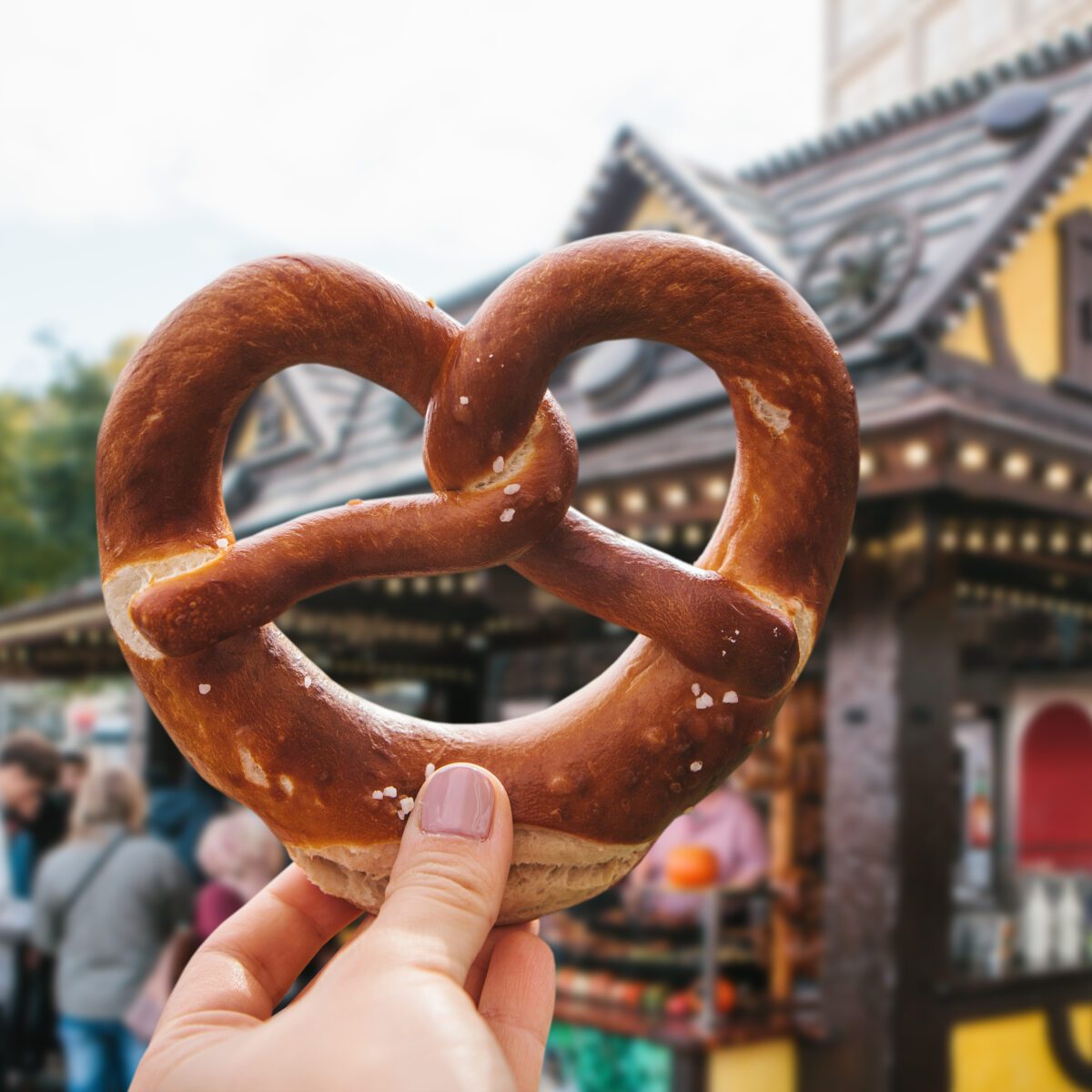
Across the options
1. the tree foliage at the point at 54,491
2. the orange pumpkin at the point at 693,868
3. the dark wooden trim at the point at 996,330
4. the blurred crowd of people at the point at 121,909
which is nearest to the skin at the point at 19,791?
the blurred crowd of people at the point at 121,909

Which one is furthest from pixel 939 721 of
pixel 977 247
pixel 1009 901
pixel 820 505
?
pixel 820 505

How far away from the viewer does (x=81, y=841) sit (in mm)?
4523

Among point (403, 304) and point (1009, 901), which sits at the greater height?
point (403, 304)

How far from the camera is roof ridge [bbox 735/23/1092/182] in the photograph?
Result: 584 centimetres

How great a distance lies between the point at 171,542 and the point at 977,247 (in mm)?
4443

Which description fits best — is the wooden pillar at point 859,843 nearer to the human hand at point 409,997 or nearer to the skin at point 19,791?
the human hand at point 409,997

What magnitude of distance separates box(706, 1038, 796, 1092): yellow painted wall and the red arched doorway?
15.8 ft

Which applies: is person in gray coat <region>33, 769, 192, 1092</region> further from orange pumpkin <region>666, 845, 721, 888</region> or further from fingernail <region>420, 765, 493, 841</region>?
fingernail <region>420, 765, 493, 841</region>

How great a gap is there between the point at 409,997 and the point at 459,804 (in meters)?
0.20

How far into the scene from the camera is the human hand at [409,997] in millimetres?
987

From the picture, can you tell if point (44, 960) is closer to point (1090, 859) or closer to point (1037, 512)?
point (1037, 512)

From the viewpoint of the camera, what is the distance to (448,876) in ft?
3.64

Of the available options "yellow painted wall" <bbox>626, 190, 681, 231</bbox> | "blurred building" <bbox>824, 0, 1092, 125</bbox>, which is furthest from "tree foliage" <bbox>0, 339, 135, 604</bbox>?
"blurred building" <bbox>824, 0, 1092, 125</bbox>

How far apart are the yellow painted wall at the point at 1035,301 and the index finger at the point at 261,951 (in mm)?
4225
